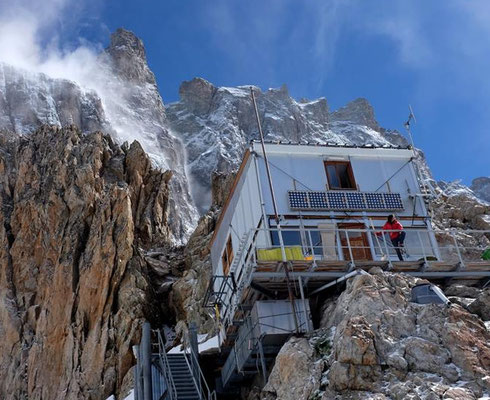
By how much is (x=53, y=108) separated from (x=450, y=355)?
93.3 m

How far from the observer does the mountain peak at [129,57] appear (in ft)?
426

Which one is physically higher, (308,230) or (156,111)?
(156,111)

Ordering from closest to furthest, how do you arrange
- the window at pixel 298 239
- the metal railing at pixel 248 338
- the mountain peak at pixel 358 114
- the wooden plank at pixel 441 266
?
the metal railing at pixel 248 338
the wooden plank at pixel 441 266
the window at pixel 298 239
the mountain peak at pixel 358 114

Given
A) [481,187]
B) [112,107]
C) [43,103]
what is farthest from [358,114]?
[43,103]

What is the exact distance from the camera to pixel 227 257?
2756 cm

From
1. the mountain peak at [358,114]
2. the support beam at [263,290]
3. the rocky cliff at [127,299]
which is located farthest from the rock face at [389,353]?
the mountain peak at [358,114]

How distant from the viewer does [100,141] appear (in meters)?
56.6

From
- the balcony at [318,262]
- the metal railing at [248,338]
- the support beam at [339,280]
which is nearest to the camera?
the support beam at [339,280]

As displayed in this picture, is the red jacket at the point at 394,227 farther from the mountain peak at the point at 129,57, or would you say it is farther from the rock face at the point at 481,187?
the rock face at the point at 481,187

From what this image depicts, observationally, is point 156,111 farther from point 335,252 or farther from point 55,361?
point 335,252

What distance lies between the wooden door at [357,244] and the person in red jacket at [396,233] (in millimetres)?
946

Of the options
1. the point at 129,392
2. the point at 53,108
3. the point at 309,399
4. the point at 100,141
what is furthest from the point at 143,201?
the point at 53,108

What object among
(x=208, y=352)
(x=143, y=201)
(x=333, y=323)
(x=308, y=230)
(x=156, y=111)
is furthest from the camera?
(x=156, y=111)

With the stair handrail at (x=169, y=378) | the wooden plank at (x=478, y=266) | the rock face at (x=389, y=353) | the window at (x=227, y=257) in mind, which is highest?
the window at (x=227, y=257)
